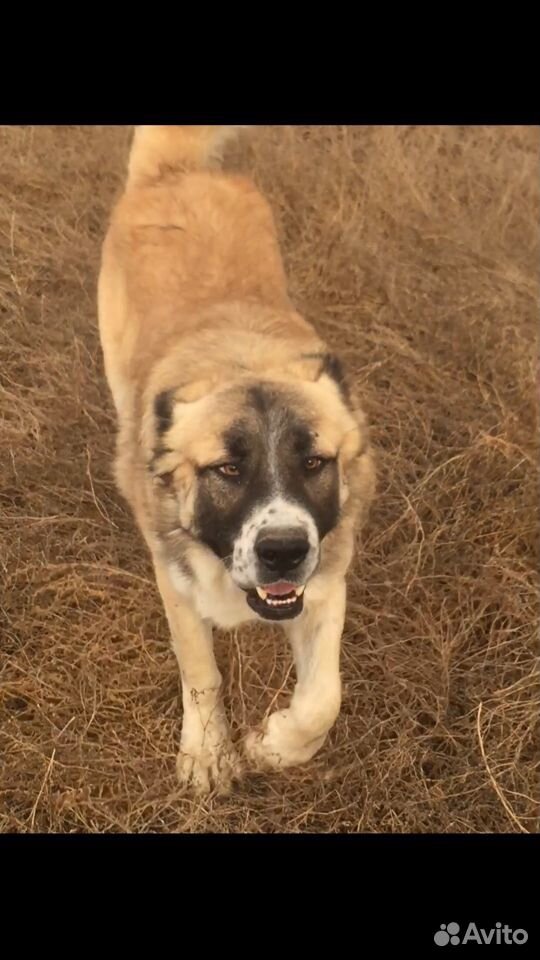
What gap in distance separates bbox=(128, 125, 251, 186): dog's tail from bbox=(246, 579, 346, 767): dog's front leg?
222cm

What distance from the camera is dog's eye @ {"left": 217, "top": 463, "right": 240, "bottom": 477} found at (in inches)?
109

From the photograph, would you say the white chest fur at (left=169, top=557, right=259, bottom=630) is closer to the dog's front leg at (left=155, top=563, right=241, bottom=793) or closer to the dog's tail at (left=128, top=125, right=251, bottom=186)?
the dog's front leg at (left=155, top=563, right=241, bottom=793)

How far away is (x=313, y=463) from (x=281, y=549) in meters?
0.34

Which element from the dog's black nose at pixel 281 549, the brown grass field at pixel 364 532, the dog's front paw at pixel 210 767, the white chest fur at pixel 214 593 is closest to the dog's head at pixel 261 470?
the dog's black nose at pixel 281 549

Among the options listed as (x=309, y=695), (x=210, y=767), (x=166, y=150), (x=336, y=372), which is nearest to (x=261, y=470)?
(x=336, y=372)

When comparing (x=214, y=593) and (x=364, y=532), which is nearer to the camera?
(x=214, y=593)

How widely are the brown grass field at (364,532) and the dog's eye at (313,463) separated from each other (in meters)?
1.06

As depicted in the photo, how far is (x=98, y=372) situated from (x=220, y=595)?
2097 millimetres

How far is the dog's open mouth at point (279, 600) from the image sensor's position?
2.87 m

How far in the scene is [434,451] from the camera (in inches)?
177

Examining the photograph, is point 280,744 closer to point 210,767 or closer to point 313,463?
point 210,767

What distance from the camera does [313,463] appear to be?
2.84m

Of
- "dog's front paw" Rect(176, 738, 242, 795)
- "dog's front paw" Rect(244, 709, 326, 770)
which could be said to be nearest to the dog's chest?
"dog's front paw" Rect(244, 709, 326, 770)

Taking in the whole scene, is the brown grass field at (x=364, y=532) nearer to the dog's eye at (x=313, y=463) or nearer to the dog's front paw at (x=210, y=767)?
the dog's front paw at (x=210, y=767)
